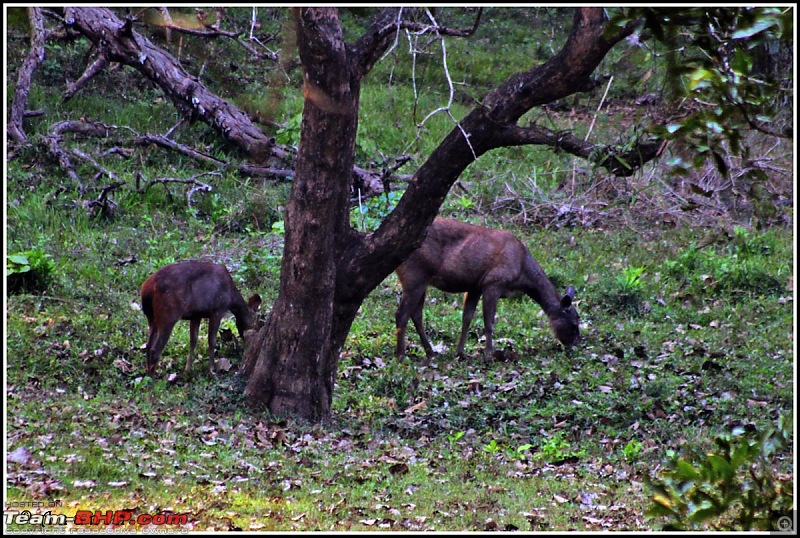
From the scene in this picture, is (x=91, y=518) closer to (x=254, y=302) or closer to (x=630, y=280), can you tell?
(x=254, y=302)

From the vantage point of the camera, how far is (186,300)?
9945 millimetres

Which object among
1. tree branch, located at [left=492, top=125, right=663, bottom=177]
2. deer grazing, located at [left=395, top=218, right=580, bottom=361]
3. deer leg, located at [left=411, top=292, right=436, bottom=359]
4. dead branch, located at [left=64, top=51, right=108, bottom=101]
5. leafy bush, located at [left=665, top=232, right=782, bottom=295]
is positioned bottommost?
deer leg, located at [left=411, top=292, right=436, bottom=359]

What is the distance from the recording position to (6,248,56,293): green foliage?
36.4ft

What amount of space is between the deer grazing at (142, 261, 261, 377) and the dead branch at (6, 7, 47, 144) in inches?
285

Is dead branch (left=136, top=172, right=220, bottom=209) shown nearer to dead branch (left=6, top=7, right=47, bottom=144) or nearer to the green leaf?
dead branch (left=6, top=7, right=47, bottom=144)

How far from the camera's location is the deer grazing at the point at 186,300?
974cm

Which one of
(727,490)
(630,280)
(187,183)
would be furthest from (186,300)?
(727,490)

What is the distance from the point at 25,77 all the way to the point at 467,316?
8.79 m

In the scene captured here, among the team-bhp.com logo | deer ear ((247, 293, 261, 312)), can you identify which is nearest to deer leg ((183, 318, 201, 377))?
deer ear ((247, 293, 261, 312))

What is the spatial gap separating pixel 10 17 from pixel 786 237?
13.0 m

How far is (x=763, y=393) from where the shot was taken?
394 inches

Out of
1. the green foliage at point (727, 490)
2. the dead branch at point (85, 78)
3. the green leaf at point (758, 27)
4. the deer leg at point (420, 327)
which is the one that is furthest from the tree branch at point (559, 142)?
the dead branch at point (85, 78)

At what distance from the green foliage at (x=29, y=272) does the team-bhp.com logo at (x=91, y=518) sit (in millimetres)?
5998

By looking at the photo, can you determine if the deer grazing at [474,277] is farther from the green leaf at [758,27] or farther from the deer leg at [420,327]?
the green leaf at [758,27]
